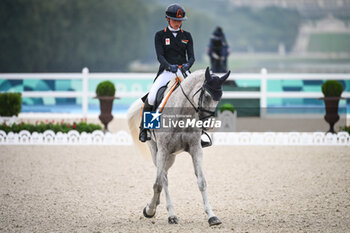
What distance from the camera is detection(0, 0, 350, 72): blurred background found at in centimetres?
4922

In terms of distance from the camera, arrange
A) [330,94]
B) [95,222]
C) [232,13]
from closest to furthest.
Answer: [95,222]
[330,94]
[232,13]

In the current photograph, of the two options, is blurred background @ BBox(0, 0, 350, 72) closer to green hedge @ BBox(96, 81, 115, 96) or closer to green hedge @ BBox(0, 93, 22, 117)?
green hedge @ BBox(0, 93, 22, 117)

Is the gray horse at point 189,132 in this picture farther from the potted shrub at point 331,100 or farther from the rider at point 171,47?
the potted shrub at point 331,100

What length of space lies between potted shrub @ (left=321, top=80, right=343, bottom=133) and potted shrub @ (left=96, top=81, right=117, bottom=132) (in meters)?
5.51

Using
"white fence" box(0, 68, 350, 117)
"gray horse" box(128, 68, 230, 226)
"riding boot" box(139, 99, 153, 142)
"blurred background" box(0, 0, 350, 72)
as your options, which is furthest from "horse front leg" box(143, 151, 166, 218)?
"blurred background" box(0, 0, 350, 72)

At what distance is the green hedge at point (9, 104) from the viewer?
1529 cm

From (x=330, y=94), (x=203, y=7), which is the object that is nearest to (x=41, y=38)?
(x=330, y=94)

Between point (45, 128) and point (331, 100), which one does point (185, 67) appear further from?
point (331, 100)

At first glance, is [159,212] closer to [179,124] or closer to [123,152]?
[179,124]

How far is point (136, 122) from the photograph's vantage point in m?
8.51

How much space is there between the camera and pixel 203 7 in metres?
134

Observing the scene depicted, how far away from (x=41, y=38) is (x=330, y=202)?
45.8 meters

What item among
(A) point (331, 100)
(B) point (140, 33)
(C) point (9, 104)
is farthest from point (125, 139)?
(B) point (140, 33)

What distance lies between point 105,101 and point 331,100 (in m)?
5.82
